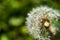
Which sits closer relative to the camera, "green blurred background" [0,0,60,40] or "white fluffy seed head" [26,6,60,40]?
"white fluffy seed head" [26,6,60,40]

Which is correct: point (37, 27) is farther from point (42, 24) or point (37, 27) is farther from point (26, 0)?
point (26, 0)

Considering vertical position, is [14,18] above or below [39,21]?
above

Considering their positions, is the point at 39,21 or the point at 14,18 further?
the point at 14,18

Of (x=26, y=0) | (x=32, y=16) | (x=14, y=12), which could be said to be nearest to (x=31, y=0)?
(x=26, y=0)

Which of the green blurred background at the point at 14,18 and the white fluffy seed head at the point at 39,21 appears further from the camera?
the green blurred background at the point at 14,18

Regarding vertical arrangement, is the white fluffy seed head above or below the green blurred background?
below
